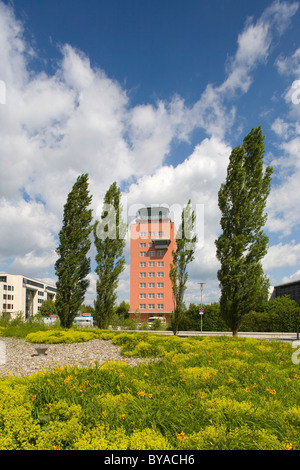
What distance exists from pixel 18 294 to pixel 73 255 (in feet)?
209

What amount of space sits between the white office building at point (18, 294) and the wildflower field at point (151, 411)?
66245 mm

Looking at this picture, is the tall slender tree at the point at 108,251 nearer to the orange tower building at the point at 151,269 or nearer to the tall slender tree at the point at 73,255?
the tall slender tree at the point at 73,255

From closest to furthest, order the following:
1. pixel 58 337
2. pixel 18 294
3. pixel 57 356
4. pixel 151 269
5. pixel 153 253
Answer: pixel 57 356, pixel 58 337, pixel 151 269, pixel 153 253, pixel 18 294

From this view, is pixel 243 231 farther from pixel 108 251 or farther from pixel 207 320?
pixel 207 320

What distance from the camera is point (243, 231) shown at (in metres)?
18.2

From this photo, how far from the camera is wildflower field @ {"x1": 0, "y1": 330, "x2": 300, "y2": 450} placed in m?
3.11

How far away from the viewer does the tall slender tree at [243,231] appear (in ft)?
57.3

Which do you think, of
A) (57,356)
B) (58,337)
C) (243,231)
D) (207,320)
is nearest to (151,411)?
(57,356)

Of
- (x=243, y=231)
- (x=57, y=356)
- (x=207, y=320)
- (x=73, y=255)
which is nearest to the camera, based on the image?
(x=57, y=356)

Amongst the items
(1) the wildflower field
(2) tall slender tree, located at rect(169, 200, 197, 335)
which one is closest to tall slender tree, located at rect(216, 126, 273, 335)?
(2) tall slender tree, located at rect(169, 200, 197, 335)

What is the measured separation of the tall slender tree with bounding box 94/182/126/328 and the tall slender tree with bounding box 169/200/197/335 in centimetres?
375

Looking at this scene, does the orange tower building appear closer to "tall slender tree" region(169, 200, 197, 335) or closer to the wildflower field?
"tall slender tree" region(169, 200, 197, 335)

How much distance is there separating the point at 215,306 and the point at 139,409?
2782 centimetres
